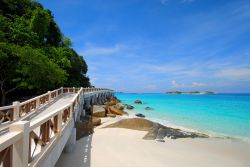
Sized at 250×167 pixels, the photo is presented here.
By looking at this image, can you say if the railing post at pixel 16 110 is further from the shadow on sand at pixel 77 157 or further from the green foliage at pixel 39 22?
the green foliage at pixel 39 22

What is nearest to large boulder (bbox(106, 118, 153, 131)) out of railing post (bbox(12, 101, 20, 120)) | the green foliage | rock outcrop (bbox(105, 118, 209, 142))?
rock outcrop (bbox(105, 118, 209, 142))

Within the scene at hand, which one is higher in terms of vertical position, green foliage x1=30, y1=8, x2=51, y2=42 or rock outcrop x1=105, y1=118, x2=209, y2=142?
green foliage x1=30, y1=8, x2=51, y2=42

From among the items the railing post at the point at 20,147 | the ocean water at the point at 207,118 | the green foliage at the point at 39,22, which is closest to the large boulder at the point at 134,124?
the ocean water at the point at 207,118

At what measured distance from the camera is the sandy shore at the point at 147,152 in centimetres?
738

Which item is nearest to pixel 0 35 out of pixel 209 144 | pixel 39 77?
pixel 39 77

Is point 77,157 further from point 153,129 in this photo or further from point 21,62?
point 21,62

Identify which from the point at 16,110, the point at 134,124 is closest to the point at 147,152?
the point at 134,124

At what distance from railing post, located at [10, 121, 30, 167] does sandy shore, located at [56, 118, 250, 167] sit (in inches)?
161

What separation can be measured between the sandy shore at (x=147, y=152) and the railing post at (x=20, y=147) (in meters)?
4.09

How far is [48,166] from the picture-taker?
4434mm

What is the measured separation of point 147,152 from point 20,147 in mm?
6734

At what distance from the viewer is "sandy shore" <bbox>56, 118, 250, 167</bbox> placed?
7379 mm

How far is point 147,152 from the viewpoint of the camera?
348 inches

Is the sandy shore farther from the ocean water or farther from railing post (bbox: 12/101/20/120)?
the ocean water
